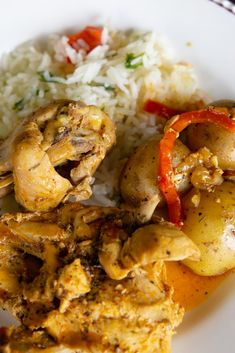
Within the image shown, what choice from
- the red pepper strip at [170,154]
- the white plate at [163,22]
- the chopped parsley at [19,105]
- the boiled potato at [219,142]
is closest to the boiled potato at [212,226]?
the red pepper strip at [170,154]

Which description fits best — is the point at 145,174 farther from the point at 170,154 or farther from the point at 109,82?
the point at 109,82

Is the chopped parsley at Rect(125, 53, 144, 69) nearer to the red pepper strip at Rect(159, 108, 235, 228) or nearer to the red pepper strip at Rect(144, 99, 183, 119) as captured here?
the red pepper strip at Rect(144, 99, 183, 119)

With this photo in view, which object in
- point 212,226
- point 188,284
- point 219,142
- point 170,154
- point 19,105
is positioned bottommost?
point 188,284

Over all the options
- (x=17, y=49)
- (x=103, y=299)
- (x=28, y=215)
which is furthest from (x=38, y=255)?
(x=17, y=49)

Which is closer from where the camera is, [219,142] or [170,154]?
[170,154]

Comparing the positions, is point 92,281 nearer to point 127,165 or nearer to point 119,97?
point 127,165

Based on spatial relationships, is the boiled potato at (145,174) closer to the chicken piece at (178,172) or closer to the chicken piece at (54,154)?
the chicken piece at (178,172)

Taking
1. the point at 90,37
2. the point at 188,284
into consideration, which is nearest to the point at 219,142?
the point at 188,284

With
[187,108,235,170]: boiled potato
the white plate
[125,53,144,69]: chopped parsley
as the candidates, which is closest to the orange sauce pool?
[187,108,235,170]: boiled potato
